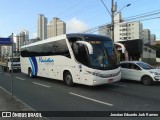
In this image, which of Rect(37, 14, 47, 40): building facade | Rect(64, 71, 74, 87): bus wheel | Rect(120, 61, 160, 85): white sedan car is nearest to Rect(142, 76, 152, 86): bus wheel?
Rect(120, 61, 160, 85): white sedan car

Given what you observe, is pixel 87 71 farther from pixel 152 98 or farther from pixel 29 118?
pixel 29 118

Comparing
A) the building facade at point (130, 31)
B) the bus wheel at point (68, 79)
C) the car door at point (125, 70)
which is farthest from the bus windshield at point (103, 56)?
the building facade at point (130, 31)

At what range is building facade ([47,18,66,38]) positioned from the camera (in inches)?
2020

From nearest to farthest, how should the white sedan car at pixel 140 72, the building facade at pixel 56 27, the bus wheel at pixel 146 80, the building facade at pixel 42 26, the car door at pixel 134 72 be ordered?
the white sedan car at pixel 140 72
the bus wheel at pixel 146 80
the car door at pixel 134 72
the building facade at pixel 56 27
the building facade at pixel 42 26

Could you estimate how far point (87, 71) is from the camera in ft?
46.8

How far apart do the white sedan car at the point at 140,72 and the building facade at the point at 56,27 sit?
33101 millimetres

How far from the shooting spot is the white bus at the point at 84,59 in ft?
46.5

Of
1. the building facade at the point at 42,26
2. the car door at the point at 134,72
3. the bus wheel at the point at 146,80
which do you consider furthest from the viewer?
the building facade at the point at 42,26

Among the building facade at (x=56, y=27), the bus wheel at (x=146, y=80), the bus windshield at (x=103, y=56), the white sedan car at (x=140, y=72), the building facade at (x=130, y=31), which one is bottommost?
the bus wheel at (x=146, y=80)

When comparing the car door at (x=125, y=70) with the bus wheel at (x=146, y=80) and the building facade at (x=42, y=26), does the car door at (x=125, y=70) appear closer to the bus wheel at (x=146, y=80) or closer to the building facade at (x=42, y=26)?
the bus wheel at (x=146, y=80)

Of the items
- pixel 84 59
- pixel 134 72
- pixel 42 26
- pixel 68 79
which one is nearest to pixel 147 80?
pixel 134 72

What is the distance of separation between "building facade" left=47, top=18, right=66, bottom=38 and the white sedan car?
33.1 meters

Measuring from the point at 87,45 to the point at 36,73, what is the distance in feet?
31.1

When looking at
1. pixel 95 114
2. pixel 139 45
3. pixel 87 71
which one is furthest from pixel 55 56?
pixel 139 45
